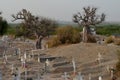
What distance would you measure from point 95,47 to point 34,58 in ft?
18.0

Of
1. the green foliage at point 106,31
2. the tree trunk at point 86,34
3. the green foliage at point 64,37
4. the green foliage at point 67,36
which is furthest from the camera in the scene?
the green foliage at point 106,31

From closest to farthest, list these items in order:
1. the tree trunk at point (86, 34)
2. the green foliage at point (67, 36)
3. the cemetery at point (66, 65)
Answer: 1. the cemetery at point (66, 65)
2. the tree trunk at point (86, 34)
3. the green foliage at point (67, 36)

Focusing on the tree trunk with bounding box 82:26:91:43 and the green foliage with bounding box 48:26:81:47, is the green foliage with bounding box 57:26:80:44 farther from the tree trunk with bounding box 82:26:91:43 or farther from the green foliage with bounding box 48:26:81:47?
the tree trunk with bounding box 82:26:91:43

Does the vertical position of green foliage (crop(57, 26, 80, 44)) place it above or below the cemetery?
above

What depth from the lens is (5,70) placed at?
935 inches

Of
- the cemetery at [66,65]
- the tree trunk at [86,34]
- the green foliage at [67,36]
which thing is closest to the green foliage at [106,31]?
the green foliage at [67,36]

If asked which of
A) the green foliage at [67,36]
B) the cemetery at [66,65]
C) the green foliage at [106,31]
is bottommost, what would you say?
the cemetery at [66,65]

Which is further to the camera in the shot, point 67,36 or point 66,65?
point 67,36

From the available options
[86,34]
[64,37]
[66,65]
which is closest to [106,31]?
[64,37]

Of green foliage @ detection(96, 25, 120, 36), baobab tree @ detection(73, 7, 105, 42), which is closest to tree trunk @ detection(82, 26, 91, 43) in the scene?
baobab tree @ detection(73, 7, 105, 42)

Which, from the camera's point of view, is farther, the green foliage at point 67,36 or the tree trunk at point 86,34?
the green foliage at point 67,36

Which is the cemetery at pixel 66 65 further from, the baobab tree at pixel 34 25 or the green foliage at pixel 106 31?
the green foliage at pixel 106 31

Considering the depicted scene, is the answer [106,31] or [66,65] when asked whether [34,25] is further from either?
[106,31]

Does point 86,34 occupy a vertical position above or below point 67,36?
above
